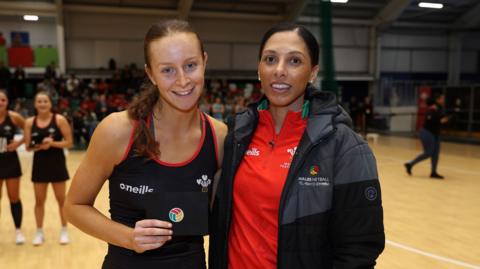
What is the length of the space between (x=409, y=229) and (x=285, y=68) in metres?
4.69

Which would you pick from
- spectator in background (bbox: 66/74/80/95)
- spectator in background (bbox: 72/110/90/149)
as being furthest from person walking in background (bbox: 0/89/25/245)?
spectator in background (bbox: 66/74/80/95)

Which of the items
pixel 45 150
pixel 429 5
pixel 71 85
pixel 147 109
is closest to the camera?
pixel 147 109

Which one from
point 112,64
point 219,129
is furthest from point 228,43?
point 219,129

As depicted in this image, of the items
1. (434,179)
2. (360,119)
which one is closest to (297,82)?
(434,179)

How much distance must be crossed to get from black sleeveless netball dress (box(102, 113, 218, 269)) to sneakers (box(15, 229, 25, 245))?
13.5 ft

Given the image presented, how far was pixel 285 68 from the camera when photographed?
183cm

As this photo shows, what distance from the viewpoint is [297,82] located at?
186cm

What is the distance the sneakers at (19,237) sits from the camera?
5324 millimetres

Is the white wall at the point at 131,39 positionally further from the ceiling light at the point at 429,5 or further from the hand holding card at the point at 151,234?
the hand holding card at the point at 151,234

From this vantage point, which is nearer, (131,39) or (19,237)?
(19,237)

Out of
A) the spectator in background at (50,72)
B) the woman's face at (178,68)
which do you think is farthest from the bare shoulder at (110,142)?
the spectator in background at (50,72)

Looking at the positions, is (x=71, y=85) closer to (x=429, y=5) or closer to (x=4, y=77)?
(x=4, y=77)

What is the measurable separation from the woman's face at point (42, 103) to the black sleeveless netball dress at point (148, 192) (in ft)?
12.8

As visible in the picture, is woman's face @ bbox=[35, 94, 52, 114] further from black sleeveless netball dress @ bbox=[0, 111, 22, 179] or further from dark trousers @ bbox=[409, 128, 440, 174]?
dark trousers @ bbox=[409, 128, 440, 174]
